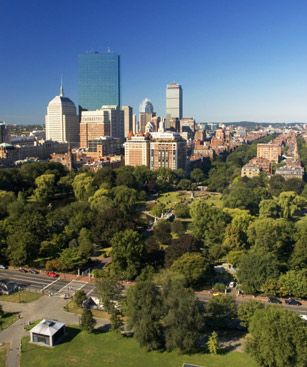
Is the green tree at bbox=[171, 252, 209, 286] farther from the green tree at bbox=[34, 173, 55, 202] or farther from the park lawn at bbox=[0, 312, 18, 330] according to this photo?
the green tree at bbox=[34, 173, 55, 202]

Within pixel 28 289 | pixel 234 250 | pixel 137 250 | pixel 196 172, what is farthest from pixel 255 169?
pixel 28 289

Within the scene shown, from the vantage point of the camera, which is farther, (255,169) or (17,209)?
(255,169)

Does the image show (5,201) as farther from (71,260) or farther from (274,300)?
(274,300)

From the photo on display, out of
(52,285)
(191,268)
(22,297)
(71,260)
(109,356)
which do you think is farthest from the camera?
(71,260)

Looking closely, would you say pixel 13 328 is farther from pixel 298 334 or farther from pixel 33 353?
pixel 298 334

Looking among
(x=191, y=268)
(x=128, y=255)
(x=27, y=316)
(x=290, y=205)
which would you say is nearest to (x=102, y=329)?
(x=27, y=316)

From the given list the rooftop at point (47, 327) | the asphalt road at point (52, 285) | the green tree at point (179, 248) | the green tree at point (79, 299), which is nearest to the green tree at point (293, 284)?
the asphalt road at point (52, 285)
